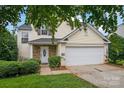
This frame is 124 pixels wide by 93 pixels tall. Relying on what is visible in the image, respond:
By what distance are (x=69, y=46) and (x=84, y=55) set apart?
5.57 ft

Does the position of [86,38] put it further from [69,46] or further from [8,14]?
[8,14]

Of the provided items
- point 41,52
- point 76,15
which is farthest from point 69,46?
point 76,15

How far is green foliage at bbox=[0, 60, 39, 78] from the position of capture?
46.6 ft

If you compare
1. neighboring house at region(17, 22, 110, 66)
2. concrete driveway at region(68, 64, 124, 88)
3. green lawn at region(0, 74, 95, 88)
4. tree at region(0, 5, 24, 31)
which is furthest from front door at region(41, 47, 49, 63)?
tree at region(0, 5, 24, 31)

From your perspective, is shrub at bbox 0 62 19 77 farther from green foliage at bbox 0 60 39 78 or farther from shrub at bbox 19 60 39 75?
shrub at bbox 19 60 39 75

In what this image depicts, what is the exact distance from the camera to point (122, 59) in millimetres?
22047

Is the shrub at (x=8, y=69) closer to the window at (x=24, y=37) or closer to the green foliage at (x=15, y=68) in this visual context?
the green foliage at (x=15, y=68)

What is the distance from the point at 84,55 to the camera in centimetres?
2281

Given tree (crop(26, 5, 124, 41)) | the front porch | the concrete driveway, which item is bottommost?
the concrete driveway

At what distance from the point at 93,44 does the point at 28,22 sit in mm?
18894

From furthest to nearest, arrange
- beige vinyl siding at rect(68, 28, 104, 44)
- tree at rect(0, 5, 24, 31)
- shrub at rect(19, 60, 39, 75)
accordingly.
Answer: beige vinyl siding at rect(68, 28, 104, 44), shrub at rect(19, 60, 39, 75), tree at rect(0, 5, 24, 31)

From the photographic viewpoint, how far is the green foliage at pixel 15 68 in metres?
14.2

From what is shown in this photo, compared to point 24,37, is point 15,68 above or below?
below

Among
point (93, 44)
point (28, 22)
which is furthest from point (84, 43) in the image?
point (28, 22)
